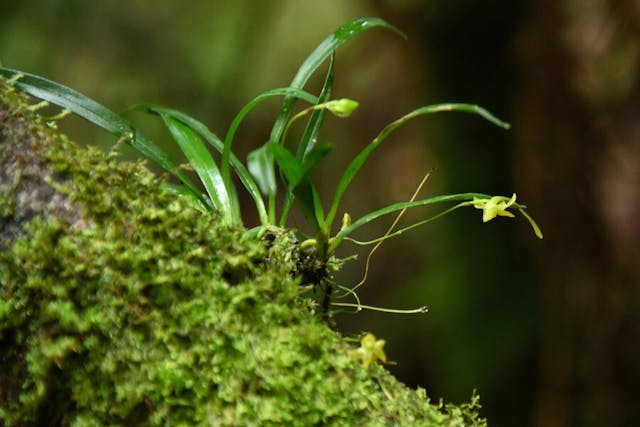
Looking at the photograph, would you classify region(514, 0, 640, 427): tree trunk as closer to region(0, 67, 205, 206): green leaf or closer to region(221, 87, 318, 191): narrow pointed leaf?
region(221, 87, 318, 191): narrow pointed leaf

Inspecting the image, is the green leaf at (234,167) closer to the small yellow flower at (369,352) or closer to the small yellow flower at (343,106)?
the small yellow flower at (343,106)

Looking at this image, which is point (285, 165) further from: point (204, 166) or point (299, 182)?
point (204, 166)

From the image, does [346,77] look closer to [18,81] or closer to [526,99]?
[526,99]

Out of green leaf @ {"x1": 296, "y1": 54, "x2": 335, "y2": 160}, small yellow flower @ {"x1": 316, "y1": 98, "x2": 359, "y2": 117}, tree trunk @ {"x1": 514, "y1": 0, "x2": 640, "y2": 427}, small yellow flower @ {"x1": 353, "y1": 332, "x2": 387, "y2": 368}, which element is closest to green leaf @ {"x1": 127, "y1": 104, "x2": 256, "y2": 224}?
green leaf @ {"x1": 296, "y1": 54, "x2": 335, "y2": 160}

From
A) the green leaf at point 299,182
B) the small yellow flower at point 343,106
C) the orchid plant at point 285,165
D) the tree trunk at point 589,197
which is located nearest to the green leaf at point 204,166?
the orchid plant at point 285,165

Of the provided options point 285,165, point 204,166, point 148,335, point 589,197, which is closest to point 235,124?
point 204,166

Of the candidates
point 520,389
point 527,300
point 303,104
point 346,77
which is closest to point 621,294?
point 527,300
